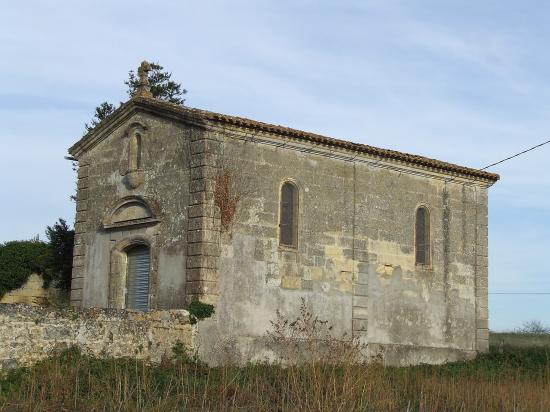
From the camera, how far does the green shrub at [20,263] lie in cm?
2341

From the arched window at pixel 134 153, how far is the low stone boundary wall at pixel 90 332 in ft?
13.6

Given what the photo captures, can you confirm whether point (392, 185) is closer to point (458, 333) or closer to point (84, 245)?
point (458, 333)

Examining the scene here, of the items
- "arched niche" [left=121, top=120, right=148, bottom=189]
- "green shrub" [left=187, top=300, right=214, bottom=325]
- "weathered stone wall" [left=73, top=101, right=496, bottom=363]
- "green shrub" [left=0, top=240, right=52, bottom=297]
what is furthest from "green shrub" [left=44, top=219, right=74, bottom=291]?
"green shrub" [left=187, top=300, right=214, bottom=325]

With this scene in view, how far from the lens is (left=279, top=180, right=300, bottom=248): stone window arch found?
20.3m

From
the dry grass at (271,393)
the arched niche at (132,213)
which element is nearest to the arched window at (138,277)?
the arched niche at (132,213)

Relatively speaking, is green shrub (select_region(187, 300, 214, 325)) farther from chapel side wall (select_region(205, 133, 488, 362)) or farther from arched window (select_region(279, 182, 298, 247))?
arched window (select_region(279, 182, 298, 247))

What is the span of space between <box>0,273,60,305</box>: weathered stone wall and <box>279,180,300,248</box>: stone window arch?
22.8 feet

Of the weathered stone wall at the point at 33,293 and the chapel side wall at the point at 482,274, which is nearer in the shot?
the weathered stone wall at the point at 33,293

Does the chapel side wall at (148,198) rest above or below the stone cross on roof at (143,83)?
below

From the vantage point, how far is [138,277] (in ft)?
67.1

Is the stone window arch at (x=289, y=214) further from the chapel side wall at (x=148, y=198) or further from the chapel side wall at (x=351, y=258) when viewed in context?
the chapel side wall at (x=148, y=198)

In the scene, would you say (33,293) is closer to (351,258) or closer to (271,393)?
(351,258)

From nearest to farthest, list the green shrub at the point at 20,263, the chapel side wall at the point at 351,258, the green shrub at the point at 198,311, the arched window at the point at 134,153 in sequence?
the green shrub at the point at 198,311
the chapel side wall at the point at 351,258
the arched window at the point at 134,153
the green shrub at the point at 20,263

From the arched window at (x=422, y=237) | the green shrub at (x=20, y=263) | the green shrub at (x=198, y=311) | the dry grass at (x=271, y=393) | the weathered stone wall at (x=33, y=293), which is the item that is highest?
the arched window at (x=422, y=237)
